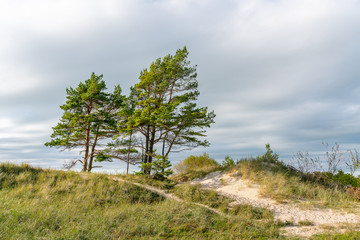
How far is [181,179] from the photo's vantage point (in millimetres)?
20438

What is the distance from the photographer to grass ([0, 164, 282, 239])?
7840 millimetres

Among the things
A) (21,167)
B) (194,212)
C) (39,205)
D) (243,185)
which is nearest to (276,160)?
(243,185)

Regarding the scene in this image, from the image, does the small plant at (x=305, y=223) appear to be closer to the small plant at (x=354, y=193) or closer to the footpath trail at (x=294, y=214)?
the footpath trail at (x=294, y=214)

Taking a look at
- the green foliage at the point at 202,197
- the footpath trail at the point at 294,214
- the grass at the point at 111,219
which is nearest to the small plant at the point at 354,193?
the footpath trail at the point at 294,214

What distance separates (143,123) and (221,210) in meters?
12.0

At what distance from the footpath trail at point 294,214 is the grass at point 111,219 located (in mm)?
931

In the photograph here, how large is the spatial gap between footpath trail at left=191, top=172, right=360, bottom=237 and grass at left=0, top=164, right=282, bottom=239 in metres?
0.93

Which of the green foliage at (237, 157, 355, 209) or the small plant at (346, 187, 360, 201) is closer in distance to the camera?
the green foliage at (237, 157, 355, 209)

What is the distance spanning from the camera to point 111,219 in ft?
28.9

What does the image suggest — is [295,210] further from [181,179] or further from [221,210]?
[181,179]

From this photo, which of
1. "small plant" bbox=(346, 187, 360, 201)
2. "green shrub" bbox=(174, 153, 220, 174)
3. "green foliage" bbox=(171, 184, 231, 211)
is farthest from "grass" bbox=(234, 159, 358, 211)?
"green shrub" bbox=(174, 153, 220, 174)

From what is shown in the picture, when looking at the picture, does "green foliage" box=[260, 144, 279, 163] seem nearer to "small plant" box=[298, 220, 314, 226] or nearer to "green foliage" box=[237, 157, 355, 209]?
"green foliage" box=[237, 157, 355, 209]

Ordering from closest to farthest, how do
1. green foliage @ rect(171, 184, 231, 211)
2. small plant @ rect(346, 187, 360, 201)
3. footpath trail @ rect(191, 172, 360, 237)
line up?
footpath trail @ rect(191, 172, 360, 237)
green foliage @ rect(171, 184, 231, 211)
small plant @ rect(346, 187, 360, 201)

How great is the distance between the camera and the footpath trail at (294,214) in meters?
9.84
